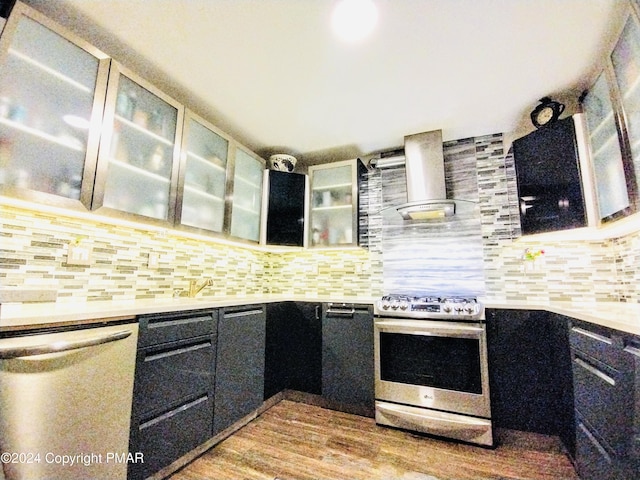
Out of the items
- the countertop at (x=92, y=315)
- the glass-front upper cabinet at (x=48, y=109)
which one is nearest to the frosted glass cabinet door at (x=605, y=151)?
the countertop at (x=92, y=315)

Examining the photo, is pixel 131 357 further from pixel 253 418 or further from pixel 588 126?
pixel 588 126

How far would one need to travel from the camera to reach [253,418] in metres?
2.10

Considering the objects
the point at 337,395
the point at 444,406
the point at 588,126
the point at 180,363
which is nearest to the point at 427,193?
the point at 588,126

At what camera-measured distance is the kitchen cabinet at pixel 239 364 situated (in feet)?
5.80

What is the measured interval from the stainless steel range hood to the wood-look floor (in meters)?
1.73

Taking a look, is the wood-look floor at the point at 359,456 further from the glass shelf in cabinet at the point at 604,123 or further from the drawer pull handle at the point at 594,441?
the glass shelf in cabinet at the point at 604,123

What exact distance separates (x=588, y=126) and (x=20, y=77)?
3.17 meters

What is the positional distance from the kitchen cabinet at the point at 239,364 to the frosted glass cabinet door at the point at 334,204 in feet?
3.42

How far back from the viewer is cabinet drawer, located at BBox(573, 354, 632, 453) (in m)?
1.00

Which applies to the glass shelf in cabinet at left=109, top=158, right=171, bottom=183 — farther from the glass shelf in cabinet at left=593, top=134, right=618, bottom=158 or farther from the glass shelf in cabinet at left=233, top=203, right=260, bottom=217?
the glass shelf in cabinet at left=593, top=134, right=618, bottom=158

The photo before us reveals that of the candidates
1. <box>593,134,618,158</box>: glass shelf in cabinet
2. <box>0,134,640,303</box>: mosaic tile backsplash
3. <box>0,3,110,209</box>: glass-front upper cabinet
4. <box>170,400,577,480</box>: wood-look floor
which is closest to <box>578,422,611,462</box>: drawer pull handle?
<box>170,400,577,480</box>: wood-look floor

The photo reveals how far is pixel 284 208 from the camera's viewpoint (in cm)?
289

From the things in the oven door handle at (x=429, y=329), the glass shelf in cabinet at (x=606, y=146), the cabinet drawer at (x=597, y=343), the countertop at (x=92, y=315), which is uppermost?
the glass shelf in cabinet at (x=606, y=146)

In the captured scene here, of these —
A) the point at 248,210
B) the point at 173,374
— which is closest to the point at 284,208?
the point at 248,210
